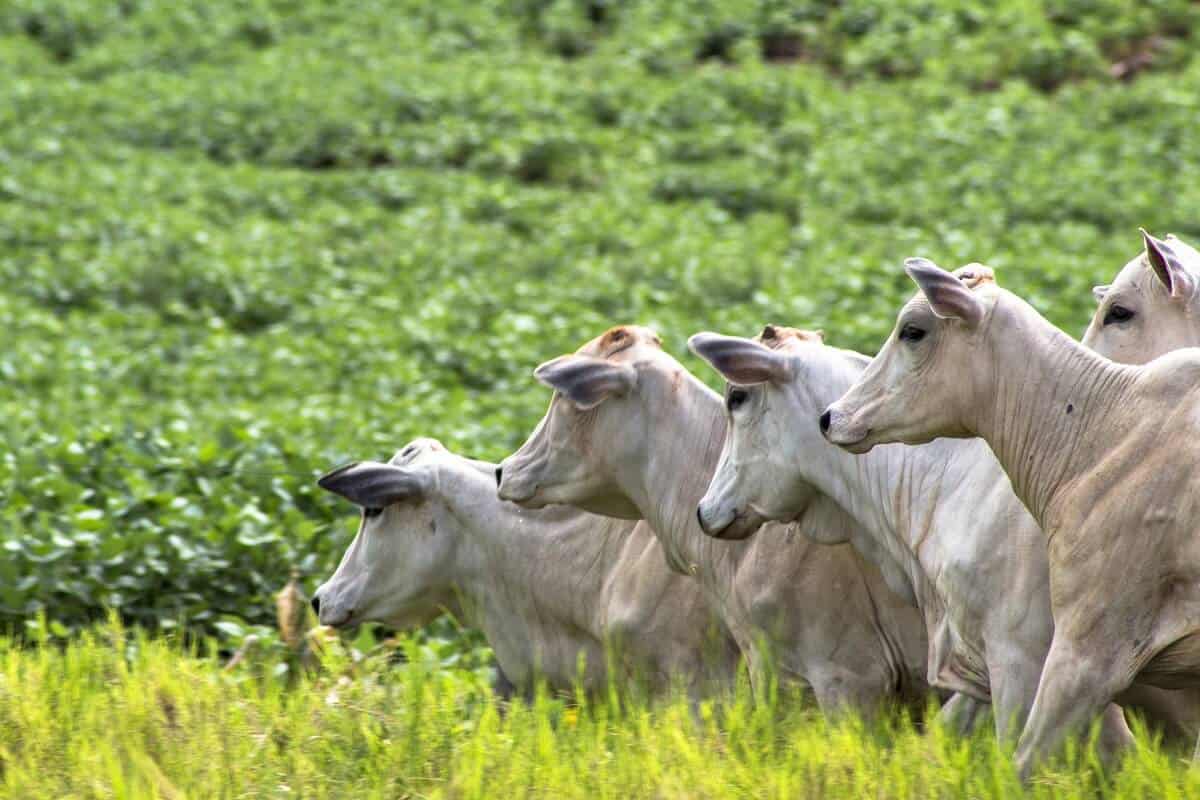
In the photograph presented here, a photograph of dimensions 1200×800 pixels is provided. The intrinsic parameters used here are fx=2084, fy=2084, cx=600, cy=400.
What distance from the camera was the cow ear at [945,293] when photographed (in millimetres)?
5062

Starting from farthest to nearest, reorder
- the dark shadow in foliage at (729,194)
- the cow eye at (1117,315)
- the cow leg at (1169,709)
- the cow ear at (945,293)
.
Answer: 1. the dark shadow in foliage at (729,194)
2. the cow eye at (1117,315)
3. the cow leg at (1169,709)
4. the cow ear at (945,293)

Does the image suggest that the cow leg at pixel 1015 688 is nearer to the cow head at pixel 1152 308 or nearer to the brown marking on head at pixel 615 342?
the cow head at pixel 1152 308

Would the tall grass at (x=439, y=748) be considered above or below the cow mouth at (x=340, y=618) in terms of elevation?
above

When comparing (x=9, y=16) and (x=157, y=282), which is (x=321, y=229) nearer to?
(x=157, y=282)

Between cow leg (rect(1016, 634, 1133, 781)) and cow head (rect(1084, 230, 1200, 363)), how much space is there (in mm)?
1099

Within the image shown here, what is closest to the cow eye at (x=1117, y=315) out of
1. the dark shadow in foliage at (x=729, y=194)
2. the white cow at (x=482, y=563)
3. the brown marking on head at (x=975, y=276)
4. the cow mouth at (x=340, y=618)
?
the brown marking on head at (x=975, y=276)

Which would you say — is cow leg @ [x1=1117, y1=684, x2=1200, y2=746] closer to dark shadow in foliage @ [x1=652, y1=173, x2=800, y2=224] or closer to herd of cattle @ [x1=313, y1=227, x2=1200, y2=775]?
herd of cattle @ [x1=313, y1=227, x2=1200, y2=775]

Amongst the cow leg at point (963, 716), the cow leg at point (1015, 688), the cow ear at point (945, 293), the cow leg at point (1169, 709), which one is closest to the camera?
the cow ear at point (945, 293)

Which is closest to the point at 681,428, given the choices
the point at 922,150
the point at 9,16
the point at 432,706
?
the point at 432,706

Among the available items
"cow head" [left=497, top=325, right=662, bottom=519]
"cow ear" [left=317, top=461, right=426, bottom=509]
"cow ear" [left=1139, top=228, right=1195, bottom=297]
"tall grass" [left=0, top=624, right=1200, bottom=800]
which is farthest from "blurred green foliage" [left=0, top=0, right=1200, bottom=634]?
"cow ear" [left=1139, top=228, right=1195, bottom=297]

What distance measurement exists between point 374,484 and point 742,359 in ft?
4.92

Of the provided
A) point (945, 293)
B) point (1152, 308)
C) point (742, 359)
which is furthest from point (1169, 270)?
point (742, 359)

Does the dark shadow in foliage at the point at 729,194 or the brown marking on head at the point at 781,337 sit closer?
the brown marking on head at the point at 781,337

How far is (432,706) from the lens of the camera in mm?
5715
